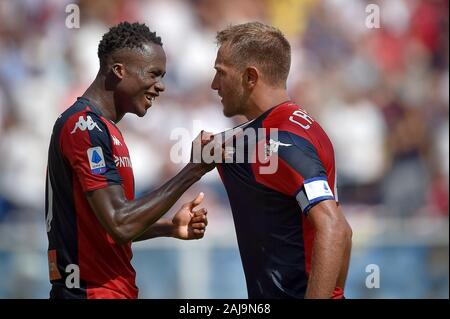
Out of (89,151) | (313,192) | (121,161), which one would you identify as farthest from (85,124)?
(313,192)

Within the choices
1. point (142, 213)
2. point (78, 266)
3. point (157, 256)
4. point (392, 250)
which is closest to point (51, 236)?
point (78, 266)

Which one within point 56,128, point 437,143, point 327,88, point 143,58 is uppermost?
point 327,88

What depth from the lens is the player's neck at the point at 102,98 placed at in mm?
5711

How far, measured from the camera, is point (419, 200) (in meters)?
11.3

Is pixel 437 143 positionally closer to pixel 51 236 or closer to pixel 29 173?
pixel 29 173

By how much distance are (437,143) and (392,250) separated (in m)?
2.19

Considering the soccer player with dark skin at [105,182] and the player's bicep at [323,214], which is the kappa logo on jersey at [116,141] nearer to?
the soccer player with dark skin at [105,182]

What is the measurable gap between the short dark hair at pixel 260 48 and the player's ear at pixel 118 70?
0.71 m

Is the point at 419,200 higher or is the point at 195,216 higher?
the point at 419,200

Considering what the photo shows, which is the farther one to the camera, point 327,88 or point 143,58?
point 327,88

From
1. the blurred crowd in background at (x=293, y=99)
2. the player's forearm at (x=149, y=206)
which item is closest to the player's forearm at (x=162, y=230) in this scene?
the player's forearm at (x=149, y=206)

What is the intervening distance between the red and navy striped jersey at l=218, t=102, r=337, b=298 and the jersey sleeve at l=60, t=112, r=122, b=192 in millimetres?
755

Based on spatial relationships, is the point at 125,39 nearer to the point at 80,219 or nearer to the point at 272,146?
the point at 80,219

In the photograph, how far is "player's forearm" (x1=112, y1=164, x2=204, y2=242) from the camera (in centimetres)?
524
